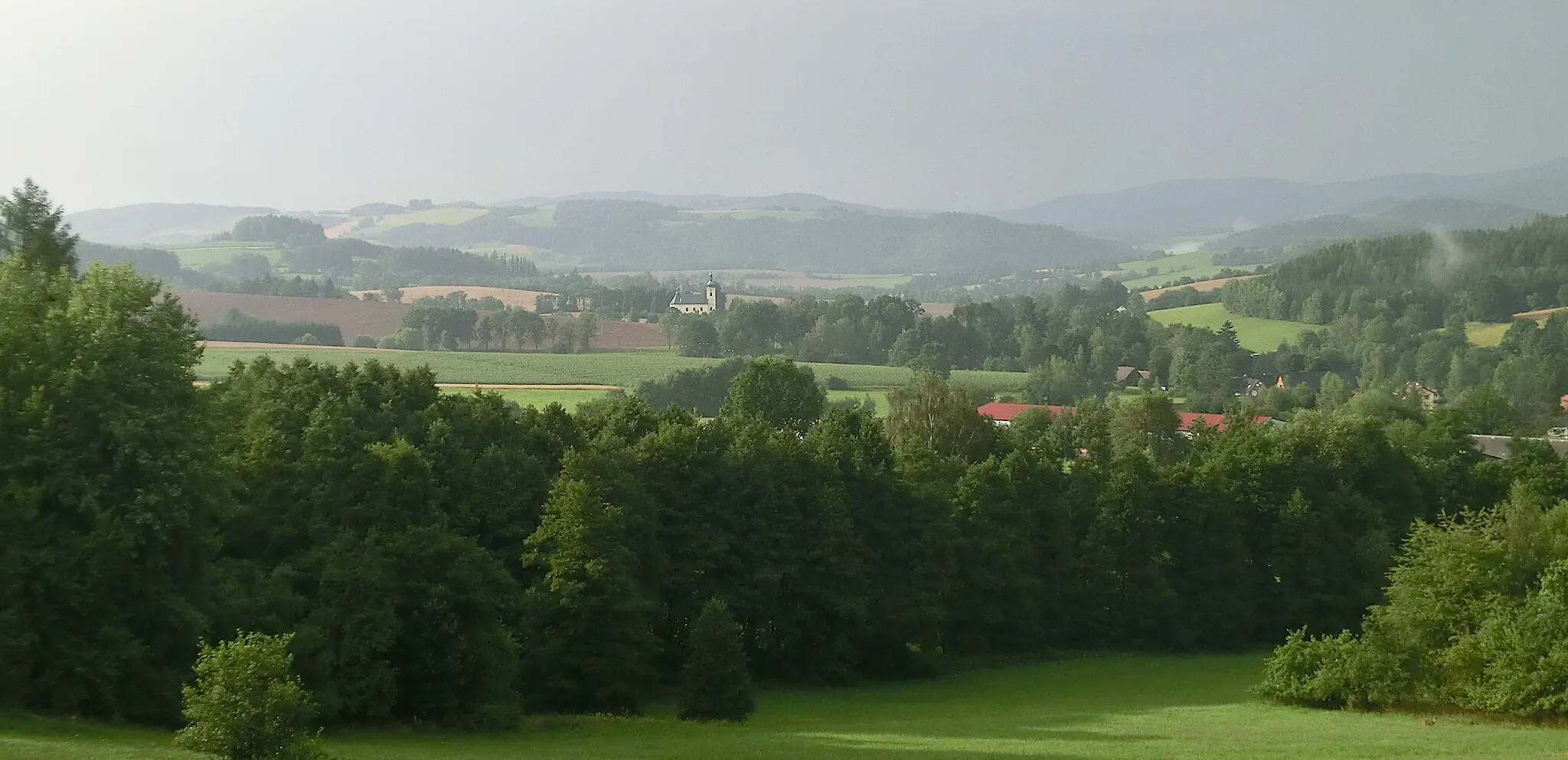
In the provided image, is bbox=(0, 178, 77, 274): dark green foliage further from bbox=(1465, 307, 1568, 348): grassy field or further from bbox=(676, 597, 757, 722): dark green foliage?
bbox=(1465, 307, 1568, 348): grassy field

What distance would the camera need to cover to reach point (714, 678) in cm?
4294

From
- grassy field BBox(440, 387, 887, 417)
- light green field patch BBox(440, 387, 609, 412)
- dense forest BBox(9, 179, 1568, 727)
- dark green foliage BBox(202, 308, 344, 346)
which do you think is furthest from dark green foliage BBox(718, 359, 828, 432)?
dark green foliage BBox(202, 308, 344, 346)

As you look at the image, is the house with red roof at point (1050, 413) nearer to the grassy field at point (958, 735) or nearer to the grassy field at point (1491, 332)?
the grassy field at point (958, 735)

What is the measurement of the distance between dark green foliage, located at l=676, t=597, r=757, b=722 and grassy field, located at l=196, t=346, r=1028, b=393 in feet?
237

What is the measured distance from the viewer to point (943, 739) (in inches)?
1438

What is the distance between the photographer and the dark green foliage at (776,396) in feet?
262

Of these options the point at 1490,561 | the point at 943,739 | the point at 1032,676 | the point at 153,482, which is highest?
the point at 153,482

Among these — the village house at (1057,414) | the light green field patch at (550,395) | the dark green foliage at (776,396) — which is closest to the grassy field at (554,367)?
the village house at (1057,414)

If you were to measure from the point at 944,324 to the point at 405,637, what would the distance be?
16202 cm

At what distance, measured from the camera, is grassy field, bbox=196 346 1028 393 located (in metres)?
123

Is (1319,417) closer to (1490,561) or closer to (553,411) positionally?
(1490,561)

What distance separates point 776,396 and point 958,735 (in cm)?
4302

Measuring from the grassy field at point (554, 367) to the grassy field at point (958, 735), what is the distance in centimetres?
7208

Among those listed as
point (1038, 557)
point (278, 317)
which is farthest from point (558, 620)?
point (278, 317)
